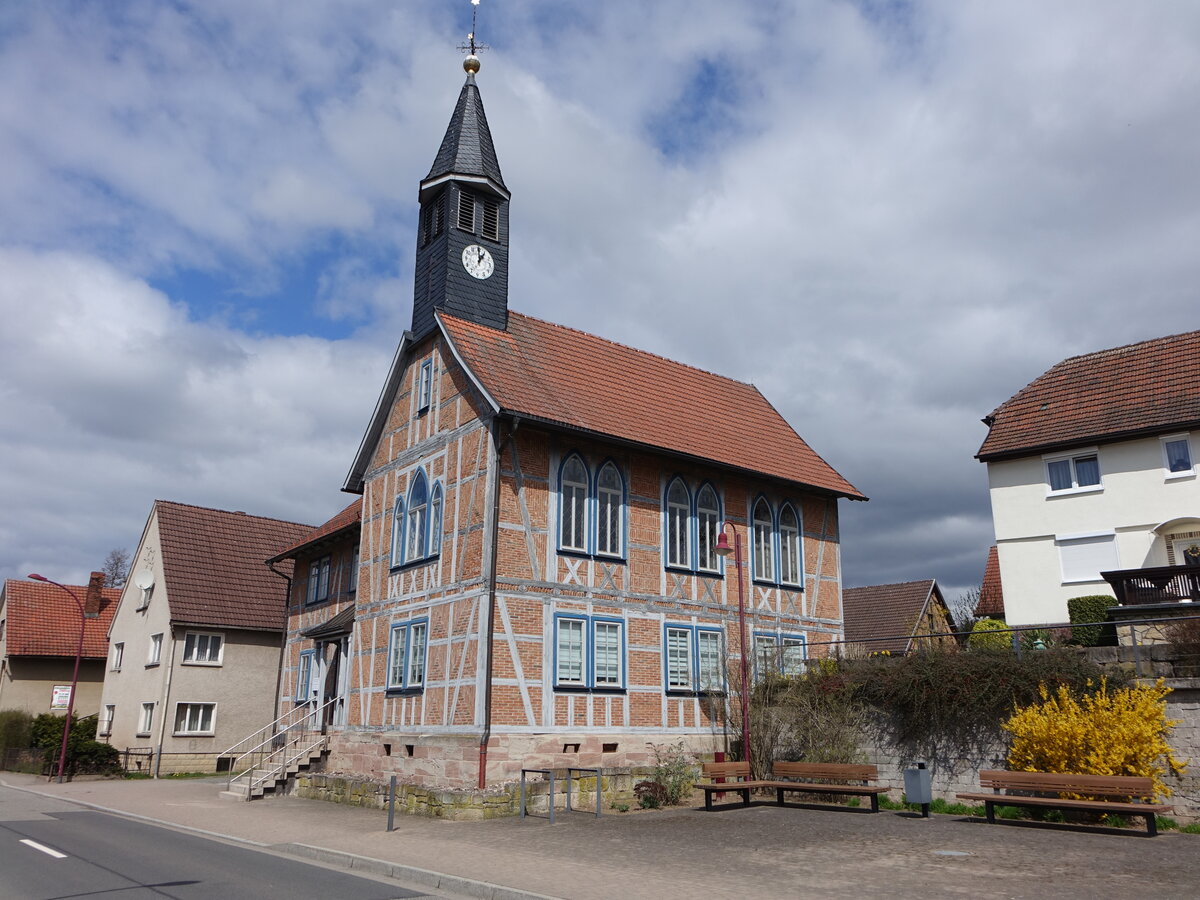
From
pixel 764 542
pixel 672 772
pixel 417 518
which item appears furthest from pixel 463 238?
pixel 672 772

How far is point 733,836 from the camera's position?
1363 cm

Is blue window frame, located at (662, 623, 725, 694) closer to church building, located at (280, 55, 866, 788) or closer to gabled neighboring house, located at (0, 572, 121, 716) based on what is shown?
church building, located at (280, 55, 866, 788)

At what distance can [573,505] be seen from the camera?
66.3ft

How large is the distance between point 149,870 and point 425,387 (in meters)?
13.0

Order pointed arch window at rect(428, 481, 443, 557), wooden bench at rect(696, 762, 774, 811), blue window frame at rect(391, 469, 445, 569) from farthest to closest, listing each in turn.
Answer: blue window frame at rect(391, 469, 445, 569)
pointed arch window at rect(428, 481, 443, 557)
wooden bench at rect(696, 762, 774, 811)

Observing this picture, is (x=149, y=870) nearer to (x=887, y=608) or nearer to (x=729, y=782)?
(x=729, y=782)

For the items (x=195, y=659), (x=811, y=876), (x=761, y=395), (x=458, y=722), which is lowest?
(x=811, y=876)

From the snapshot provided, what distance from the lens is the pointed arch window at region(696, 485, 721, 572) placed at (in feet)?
73.4

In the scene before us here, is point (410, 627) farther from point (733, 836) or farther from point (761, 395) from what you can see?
point (761, 395)

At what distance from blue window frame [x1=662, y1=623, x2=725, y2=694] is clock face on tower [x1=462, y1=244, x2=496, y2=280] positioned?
940cm

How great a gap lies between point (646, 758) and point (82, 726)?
20255mm

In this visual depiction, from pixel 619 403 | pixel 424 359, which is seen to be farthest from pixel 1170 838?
pixel 424 359

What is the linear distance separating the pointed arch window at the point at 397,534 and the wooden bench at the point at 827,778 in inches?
378

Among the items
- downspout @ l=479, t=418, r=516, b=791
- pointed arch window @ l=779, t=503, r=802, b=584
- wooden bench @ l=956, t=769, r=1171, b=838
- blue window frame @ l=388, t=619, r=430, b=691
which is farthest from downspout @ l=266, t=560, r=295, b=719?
wooden bench @ l=956, t=769, r=1171, b=838
